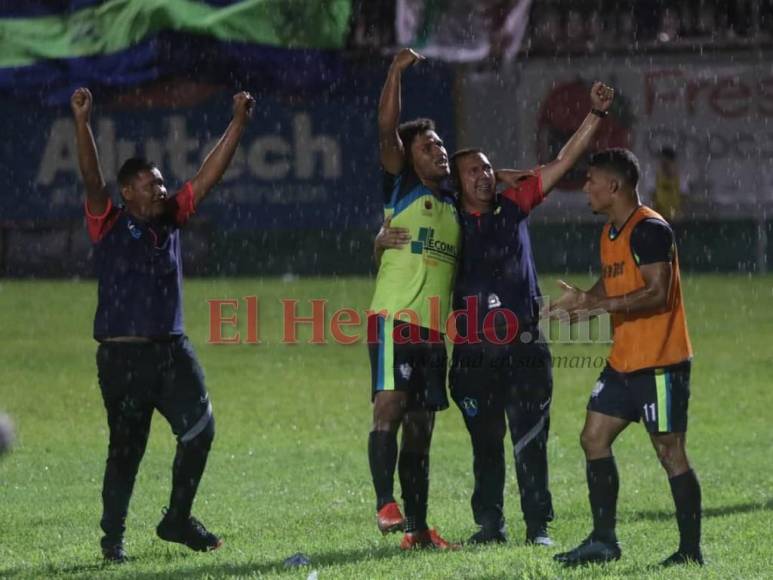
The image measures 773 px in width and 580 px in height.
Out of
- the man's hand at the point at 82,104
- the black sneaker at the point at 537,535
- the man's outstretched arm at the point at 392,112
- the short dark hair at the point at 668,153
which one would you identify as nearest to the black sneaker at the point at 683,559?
the black sneaker at the point at 537,535

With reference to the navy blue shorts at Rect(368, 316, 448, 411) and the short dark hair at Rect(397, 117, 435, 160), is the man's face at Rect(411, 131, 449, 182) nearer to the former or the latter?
the short dark hair at Rect(397, 117, 435, 160)

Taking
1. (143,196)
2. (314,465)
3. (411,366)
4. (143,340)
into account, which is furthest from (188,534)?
(314,465)

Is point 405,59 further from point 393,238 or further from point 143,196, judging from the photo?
point 143,196

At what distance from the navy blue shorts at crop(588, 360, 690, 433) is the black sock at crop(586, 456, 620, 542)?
257 millimetres

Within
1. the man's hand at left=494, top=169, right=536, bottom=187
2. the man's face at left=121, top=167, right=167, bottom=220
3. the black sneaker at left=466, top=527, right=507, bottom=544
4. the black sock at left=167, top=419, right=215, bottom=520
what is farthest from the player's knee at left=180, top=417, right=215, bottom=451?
the man's hand at left=494, top=169, right=536, bottom=187

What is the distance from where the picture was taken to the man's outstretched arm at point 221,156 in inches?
334

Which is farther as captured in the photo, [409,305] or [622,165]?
[409,305]

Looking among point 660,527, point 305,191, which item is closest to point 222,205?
point 305,191

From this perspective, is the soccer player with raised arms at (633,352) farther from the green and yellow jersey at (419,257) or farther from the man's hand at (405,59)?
the man's hand at (405,59)

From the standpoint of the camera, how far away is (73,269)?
2642cm

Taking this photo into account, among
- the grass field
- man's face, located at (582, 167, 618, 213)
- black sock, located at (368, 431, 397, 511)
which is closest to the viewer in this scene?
man's face, located at (582, 167, 618, 213)

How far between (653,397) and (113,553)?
111 inches

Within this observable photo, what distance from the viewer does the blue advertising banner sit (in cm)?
2670

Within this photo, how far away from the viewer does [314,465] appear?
12656 millimetres
